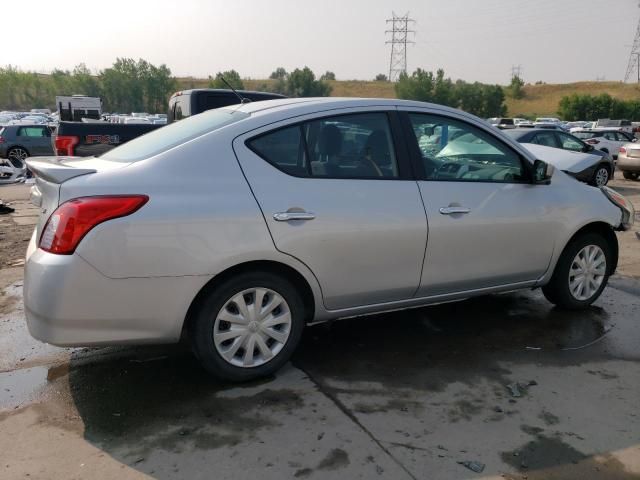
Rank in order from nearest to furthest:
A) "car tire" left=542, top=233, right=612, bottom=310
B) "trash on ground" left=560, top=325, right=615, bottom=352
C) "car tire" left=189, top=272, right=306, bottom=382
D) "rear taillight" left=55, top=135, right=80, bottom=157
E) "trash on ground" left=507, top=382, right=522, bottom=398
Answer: "car tire" left=189, top=272, right=306, bottom=382 → "trash on ground" left=507, top=382, right=522, bottom=398 → "trash on ground" left=560, top=325, right=615, bottom=352 → "car tire" left=542, top=233, right=612, bottom=310 → "rear taillight" left=55, top=135, right=80, bottom=157

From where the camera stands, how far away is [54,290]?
119 inches

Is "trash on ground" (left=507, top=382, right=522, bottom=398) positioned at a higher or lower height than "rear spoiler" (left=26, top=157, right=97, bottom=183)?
lower

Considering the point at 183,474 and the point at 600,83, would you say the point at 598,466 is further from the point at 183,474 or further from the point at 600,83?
the point at 600,83

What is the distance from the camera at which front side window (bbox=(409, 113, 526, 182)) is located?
408 cm

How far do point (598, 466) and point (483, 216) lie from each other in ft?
6.07

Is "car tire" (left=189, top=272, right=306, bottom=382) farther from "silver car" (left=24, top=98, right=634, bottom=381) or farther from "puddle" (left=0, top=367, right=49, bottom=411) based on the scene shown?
"puddle" (left=0, top=367, right=49, bottom=411)

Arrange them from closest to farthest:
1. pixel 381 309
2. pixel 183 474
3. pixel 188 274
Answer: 1. pixel 183 474
2. pixel 188 274
3. pixel 381 309

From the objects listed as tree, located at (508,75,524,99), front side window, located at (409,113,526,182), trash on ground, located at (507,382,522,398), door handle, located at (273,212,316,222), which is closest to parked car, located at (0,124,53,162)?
front side window, located at (409,113,526,182)

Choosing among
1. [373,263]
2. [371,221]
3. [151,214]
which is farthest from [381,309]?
[151,214]

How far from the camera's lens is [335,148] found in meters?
3.76

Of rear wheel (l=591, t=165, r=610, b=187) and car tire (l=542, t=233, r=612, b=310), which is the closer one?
car tire (l=542, t=233, r=612, b=310)

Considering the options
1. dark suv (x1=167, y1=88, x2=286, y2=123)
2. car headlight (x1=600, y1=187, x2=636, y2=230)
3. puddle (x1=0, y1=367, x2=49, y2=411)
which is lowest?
puddle (x1=0, y1=367, x2=49, y2=411)

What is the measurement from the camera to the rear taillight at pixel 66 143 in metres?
8.78

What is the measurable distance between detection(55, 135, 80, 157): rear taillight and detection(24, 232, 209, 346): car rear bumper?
20.0ft
